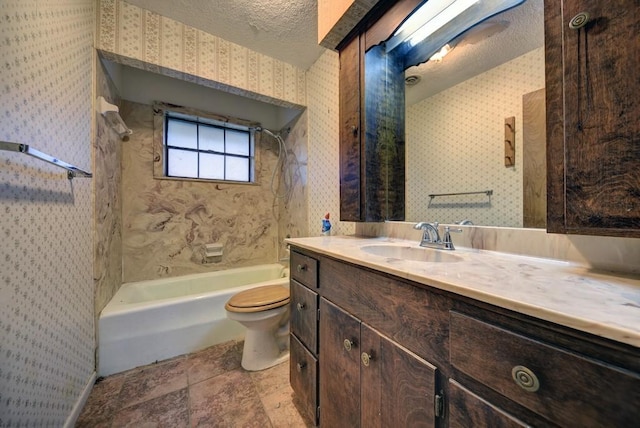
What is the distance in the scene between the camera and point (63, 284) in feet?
3.46

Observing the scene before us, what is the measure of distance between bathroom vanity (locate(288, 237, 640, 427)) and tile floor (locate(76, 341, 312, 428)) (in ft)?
1.40

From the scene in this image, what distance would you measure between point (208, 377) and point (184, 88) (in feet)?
8.26

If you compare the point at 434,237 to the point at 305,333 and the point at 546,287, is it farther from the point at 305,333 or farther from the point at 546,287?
the point at 305,333

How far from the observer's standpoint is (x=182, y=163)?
236 centimetres

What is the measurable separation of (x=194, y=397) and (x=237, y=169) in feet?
6.83

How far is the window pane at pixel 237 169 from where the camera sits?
2.60 meters

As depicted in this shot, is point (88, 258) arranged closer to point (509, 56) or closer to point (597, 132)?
point (597, 132)

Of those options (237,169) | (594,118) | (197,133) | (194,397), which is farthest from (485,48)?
(197,133)

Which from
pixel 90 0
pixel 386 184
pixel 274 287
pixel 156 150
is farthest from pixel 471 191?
pixel 156 150

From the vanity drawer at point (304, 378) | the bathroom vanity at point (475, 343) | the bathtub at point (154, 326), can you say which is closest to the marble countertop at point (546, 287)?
the bathroom vanity at point (475, 343)

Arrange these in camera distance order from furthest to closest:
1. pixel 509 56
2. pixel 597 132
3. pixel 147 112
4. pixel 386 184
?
pixel 147 112
pixel 386 184
pixel 509 56
pixel 597 132

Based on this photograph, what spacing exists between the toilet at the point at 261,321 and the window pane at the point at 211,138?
1.70m

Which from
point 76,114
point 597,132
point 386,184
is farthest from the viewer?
point 386,184

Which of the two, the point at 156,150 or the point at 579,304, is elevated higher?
the point at 156,150
